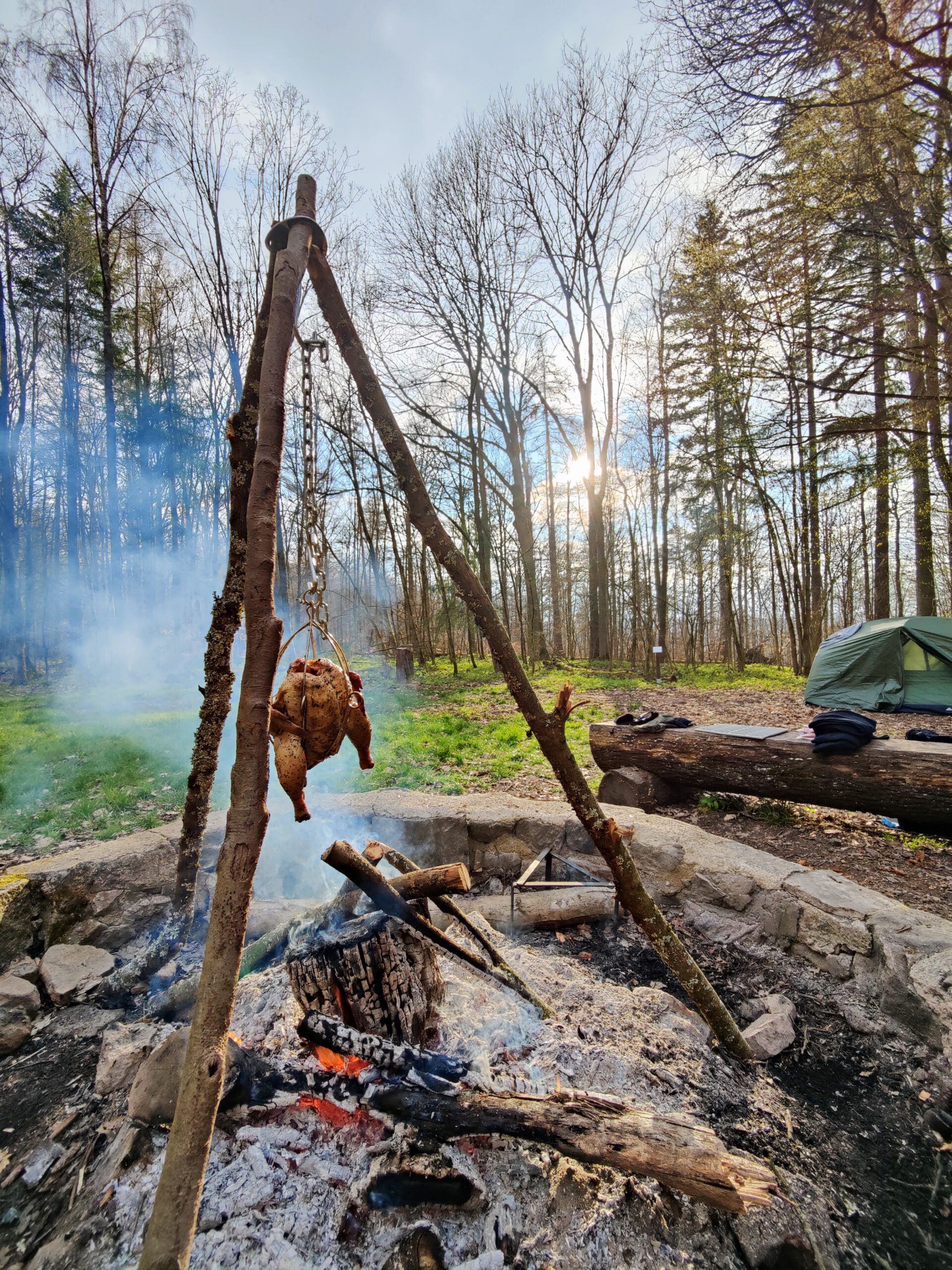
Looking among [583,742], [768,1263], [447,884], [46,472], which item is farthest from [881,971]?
[46,472]

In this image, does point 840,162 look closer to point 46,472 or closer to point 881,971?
point 881,971

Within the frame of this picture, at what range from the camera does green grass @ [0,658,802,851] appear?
4391mm

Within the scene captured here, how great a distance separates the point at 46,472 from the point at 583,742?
1858 centimetres

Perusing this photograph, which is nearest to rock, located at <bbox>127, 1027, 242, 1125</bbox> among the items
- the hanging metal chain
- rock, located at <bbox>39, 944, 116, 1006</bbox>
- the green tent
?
rock, located at <bbox>39, 944, 116, 1006</bbox>

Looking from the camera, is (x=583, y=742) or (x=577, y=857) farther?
(x=583, y=742)

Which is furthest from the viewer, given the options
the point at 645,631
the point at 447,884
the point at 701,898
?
the point at 645,631

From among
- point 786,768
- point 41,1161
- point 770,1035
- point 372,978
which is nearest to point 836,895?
point 770,1035

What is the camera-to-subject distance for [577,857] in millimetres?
3387

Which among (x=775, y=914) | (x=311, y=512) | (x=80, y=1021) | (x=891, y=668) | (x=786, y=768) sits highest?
(x=311, y=512)

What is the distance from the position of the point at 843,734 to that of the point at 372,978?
3598mm

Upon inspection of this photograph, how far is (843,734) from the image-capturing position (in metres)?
3.74

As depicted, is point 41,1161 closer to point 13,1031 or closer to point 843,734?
point 13,1031

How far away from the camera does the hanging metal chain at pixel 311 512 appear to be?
5.26ft

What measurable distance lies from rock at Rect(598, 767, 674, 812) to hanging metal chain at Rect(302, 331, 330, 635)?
3.67 meters
